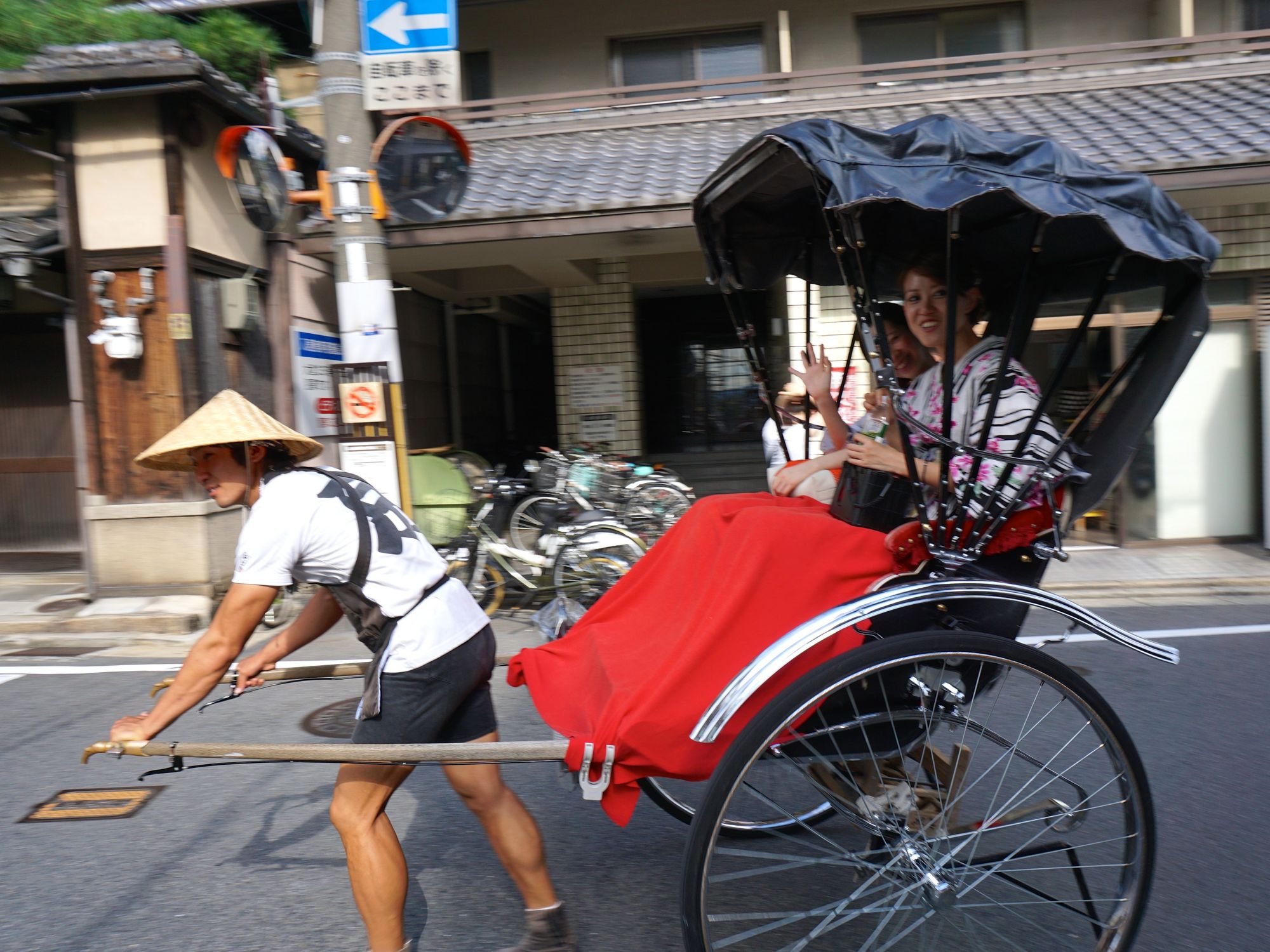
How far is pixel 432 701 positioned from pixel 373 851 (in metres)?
0.41

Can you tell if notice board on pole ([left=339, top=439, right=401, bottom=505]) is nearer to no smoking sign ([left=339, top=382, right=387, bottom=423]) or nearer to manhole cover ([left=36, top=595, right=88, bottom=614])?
no smoking sign ([left=339, top=382, right=387, bottom=423])

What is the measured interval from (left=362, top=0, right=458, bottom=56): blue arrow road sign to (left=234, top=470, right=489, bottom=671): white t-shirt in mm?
3732

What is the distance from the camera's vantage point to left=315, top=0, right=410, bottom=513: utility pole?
5.23 meters

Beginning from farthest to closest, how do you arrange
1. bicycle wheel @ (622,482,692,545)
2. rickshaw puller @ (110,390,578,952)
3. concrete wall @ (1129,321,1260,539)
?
concrete wall @ (1129,321,1260,539) → bicycle wheel @ (622,482,692,545) → rickshaw puller @ (110,390,578,952)

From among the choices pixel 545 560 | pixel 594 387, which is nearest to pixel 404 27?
pixel 545 560

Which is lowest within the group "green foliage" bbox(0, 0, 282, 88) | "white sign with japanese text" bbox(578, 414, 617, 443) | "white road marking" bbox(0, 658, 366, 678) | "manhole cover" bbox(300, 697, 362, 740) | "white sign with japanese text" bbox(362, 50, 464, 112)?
"manhole cover" bbox(300, 697, 362, 740)

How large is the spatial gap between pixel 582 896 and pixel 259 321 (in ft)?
22.9

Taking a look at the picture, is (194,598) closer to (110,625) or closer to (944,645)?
(110,625)

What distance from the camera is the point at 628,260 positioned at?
10.5m

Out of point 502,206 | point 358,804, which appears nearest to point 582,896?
point 358,804

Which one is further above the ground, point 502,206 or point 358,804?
point 502,206

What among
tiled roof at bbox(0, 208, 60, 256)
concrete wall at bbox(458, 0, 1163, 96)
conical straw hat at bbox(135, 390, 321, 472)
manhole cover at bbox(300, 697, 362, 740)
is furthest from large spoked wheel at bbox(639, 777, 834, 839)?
concrete wall at bbox(458, 0, 1163, 96)

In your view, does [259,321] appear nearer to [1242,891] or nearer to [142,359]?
[142,359]

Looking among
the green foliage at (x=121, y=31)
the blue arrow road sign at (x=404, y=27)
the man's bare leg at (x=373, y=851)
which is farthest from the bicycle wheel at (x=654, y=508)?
the green foliage at (x=121, y=31)
